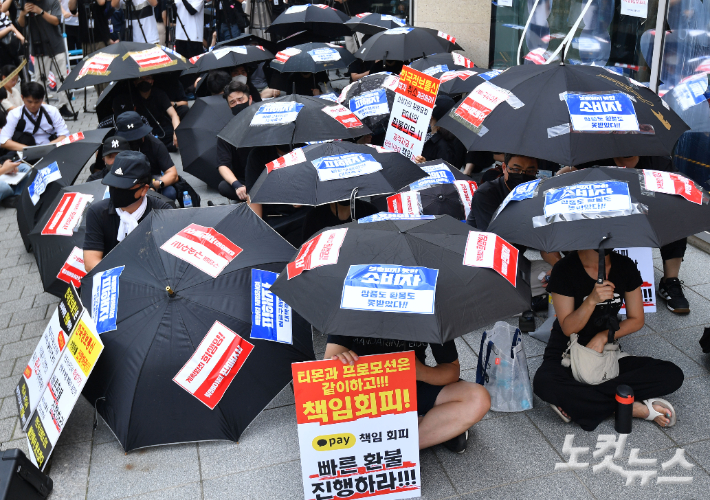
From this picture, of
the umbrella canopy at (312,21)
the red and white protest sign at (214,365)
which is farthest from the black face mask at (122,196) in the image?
the umbrella canopy at (312,21)

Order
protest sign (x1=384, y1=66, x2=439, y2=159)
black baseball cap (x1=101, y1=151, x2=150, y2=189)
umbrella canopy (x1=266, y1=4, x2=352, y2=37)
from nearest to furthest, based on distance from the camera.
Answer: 1. black baseball cap (x1=101, y1=151, x2=150, y2=189)
2. protest sign (x1=384, y1=66, x2=439, y2=159)
3. umbrella canopy (x1=266, y1=4, x2=352, y2=37)

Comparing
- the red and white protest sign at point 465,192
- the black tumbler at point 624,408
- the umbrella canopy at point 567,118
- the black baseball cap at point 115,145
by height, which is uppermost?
the umbrella canopy at point 567,118

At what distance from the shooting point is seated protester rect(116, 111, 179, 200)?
6465mm

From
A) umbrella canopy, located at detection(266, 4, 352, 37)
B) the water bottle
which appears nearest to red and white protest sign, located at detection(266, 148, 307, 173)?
the water bottle

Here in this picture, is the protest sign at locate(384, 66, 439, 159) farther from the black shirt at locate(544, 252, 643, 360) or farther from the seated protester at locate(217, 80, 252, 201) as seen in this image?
the black shirt at locate(544, 252, 643, 360)

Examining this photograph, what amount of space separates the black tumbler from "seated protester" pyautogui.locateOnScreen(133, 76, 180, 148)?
663cm

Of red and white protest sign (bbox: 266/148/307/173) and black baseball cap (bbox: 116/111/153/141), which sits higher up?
red and white protest sign (bbox: 266/148/307/173)

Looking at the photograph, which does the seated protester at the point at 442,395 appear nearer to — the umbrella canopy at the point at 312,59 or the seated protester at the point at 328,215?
the seated protester at the point at 328,215

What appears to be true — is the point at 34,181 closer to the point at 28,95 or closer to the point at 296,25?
the point at 28,95

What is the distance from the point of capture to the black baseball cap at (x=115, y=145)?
20.2 feet

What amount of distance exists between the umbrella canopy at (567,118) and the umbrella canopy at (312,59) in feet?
15.0

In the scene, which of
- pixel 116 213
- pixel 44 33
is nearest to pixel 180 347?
pixel 116 213

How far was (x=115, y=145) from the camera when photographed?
6.19m

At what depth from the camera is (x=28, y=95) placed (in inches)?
323
